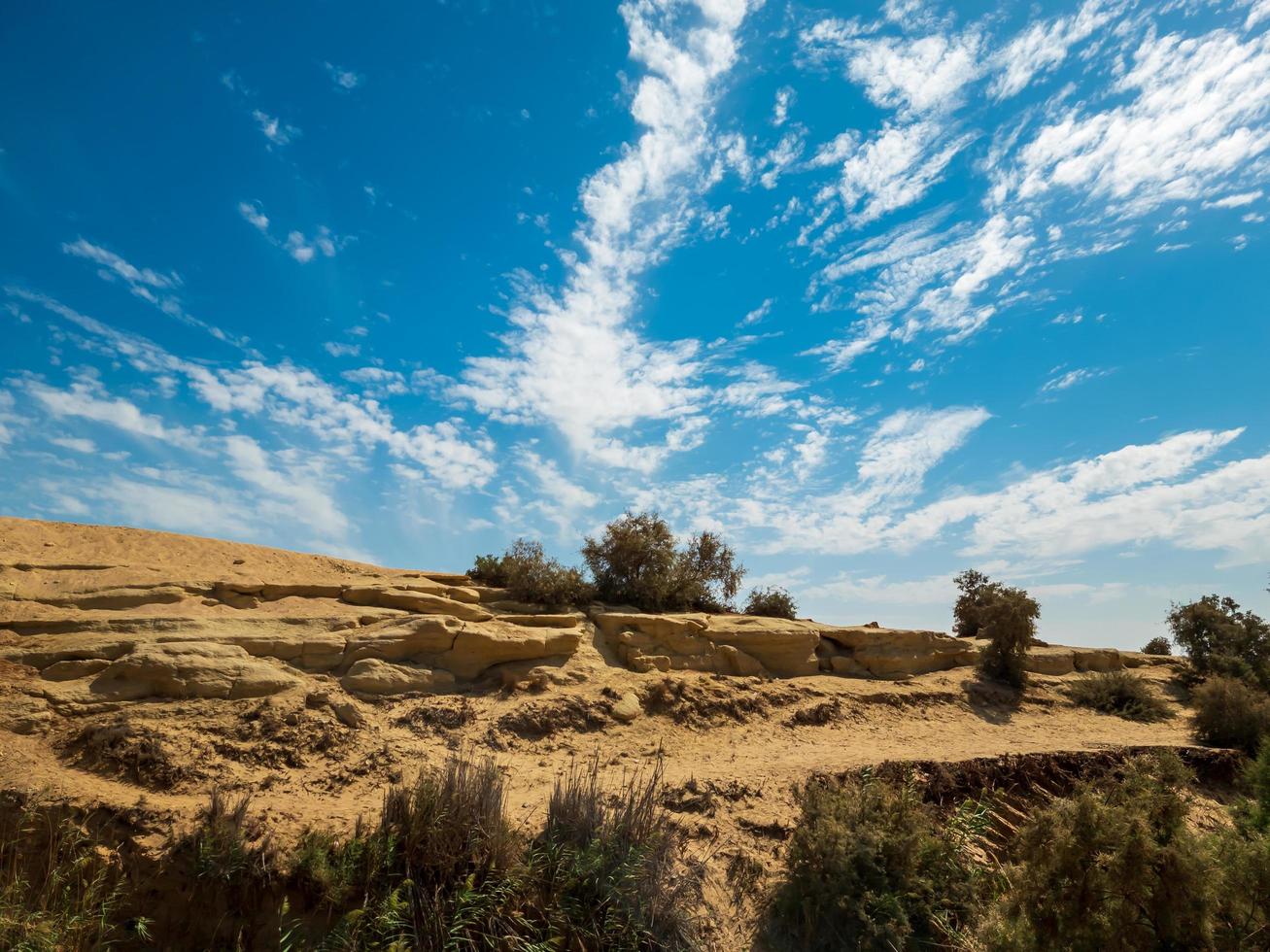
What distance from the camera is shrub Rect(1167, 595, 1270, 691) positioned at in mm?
18172

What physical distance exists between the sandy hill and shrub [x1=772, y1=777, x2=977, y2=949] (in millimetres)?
1061

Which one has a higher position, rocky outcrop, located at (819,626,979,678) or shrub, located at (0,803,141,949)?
rocky outcrop, located at (819,626,979,678)

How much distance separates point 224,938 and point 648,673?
8168 mm

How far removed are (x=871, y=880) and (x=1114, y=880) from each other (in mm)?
2892

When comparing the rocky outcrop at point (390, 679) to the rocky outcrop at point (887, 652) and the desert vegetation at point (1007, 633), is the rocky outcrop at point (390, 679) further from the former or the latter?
the desert vegetation at point (1007, 633)

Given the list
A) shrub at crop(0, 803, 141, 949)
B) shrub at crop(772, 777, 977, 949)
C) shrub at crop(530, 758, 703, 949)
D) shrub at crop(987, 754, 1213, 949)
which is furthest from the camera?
shrub at crop(772, 777, 977, 949)

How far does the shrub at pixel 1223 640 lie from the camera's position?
18.2m

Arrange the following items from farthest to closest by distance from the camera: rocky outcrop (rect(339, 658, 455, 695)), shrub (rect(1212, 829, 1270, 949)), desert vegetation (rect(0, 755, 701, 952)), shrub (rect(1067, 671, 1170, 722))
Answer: shrub (rect(1067, 671, 1170, 722))
rocky outcrop (rect(339, 658, 455, 695))
desert vegetation (rect(0, 755, 701, 952))
shrub (rect(1212, 829, 1270, 949))

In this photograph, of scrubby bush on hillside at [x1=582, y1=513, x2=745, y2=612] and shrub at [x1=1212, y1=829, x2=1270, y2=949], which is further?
scrubby bush on hillside at [x1=582, y1=513, x2=745, y2=612]

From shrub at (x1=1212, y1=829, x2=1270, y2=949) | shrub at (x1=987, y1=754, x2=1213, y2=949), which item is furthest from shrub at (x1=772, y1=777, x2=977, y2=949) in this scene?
shrub at (x1=1212, y1=829, x2=1270, y2=949)

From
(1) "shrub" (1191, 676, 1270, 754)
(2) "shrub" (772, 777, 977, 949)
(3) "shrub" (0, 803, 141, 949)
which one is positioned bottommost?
(3) "shrub" (0, 803, 141, 949)

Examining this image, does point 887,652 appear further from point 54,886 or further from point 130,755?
point 54,886

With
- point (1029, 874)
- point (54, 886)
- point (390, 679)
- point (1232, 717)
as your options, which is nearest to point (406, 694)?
point (390, 679)

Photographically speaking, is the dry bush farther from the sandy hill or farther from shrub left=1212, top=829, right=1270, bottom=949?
shrub left=1212, top=829, right=1270, bottom=949
